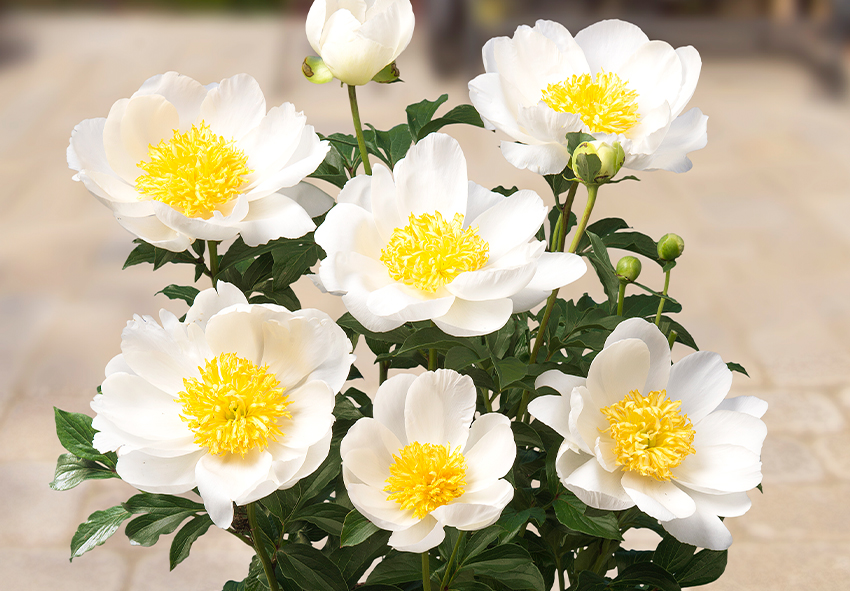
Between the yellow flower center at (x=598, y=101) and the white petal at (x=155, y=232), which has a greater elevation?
the yellow flower center at (x=598, y=101)

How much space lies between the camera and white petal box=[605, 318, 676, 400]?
498 millimetres

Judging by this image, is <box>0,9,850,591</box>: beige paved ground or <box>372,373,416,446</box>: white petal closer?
<box>372,373,416,446</box>: white petal

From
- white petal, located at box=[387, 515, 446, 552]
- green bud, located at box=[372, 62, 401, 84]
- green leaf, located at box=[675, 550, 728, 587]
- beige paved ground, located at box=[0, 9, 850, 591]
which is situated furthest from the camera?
beige paved ground, located at box=[0, 9, 850, 591]

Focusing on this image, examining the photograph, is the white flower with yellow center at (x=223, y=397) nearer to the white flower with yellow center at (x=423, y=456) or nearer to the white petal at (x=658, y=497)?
the white flower with yellow center at (x=423, y=456)

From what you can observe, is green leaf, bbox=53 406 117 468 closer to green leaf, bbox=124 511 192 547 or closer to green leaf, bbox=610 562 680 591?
green leaf, bbox=124 511 192 547

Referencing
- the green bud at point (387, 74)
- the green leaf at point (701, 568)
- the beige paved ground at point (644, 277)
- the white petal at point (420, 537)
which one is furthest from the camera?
the beige paved ground at point (644, 277)

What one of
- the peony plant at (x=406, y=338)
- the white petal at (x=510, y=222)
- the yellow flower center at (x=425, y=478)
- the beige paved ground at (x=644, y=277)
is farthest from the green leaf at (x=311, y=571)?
the beige paved ground at (x=644, y=277)

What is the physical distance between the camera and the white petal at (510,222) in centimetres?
51

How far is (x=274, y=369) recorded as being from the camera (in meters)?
0.50

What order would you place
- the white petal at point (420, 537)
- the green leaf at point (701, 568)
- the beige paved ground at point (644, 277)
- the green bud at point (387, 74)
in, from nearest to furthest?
the white petal at point (420, 537), the green bud at point (387, 74), the green leaf at point (701, 568), the beige paved ground at point (644, 277)

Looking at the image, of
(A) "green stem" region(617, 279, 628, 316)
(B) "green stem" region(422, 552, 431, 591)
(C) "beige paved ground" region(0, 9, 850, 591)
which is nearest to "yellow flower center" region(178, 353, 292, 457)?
(B) "green stem" region(422, 552, 431, 591)

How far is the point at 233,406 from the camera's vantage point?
0.48 meters

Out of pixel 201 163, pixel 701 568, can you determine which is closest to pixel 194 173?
pixel 201 163

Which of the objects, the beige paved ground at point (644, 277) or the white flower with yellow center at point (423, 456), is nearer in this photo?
the white flower with yellow center at point (423, 456)
